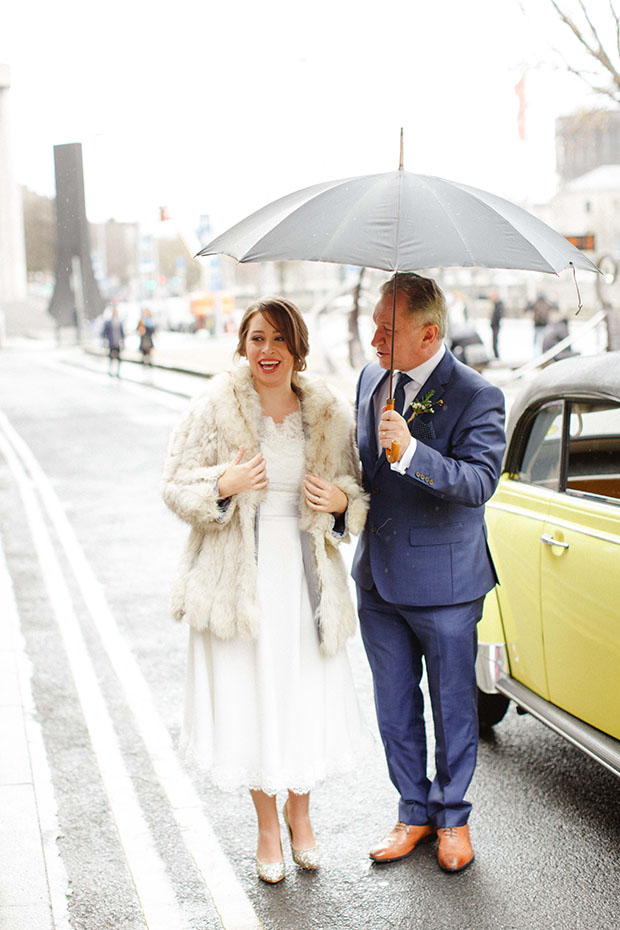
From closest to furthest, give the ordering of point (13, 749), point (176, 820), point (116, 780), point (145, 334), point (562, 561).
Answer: point (562, 561) → point (176, 820) → point (116, 780) → point (13, 749) → point (145, 334)

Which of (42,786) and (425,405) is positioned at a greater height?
(425,405)

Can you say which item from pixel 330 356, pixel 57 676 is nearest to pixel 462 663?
pixel 57 676

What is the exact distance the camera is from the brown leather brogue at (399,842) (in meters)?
3.69

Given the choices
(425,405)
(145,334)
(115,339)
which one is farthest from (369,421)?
(145,334)

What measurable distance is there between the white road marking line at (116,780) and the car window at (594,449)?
2.02 metres

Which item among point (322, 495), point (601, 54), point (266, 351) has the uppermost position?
point (601, 54)

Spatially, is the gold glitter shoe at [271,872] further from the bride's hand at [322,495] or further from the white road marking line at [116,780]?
the bride's hand at [322,495]

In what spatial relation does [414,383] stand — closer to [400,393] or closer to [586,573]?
[400,393]

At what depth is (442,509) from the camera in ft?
11.6

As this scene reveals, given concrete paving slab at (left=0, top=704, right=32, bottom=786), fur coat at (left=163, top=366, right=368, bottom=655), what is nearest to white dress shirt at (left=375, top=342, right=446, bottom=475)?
fur coat at (left=163, top=366, right=368, bottom=655)

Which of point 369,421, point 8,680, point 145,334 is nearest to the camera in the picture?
point 369,421

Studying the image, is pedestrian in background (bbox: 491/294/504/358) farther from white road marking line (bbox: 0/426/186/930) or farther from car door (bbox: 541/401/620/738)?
car door (bbox: 541/401/620/738)

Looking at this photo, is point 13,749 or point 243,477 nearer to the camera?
point 243,477

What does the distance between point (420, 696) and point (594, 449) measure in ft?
3.61
